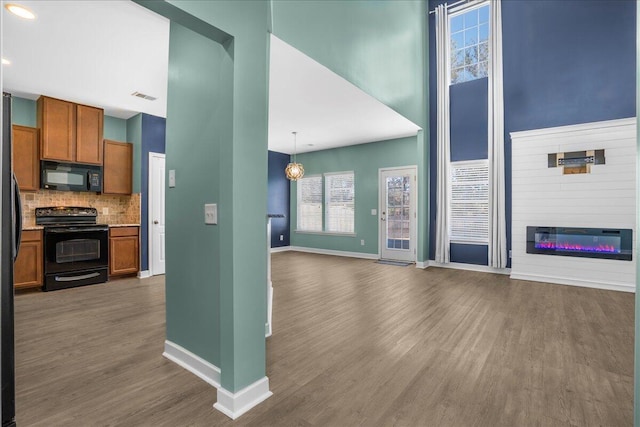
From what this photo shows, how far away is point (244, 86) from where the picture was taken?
5.94ft

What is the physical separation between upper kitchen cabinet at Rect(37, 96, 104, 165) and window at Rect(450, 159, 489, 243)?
20.7 feet

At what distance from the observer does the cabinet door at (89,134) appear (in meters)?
4.85

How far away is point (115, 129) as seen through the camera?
5.51 m

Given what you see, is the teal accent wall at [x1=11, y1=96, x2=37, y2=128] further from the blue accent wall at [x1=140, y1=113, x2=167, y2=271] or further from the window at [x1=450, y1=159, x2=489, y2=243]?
the window at [x1=450, y1=159, x2=489, y2=243]

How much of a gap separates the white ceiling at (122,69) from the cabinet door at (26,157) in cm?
56

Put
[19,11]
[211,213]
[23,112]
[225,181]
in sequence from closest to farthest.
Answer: [225,181] < [211,213] < [19,11] < [23,112]

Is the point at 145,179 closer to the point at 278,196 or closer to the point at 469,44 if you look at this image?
the point at 278,196

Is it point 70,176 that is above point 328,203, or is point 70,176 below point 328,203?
above

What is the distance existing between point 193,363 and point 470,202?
5468 mm

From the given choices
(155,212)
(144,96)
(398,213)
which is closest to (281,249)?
(398,213)

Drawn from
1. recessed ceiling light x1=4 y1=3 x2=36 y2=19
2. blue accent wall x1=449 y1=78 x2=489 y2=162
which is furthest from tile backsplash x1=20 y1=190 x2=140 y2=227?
blue accent wall x1=449 y1=78 x2=489 y2=162

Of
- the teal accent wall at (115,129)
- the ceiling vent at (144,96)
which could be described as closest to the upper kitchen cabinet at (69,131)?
the teal accent wall at (115,129)

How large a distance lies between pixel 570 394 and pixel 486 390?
20.0 inches

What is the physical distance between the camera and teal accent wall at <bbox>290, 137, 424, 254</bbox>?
7012 millimetres
